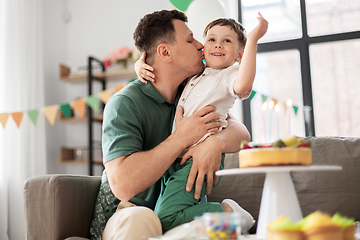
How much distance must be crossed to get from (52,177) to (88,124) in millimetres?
2615

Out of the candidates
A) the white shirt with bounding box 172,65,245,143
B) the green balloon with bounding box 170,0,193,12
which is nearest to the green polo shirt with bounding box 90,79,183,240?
the white shirt with bounding box 172,65,245,143

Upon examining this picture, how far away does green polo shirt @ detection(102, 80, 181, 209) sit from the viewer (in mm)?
1378

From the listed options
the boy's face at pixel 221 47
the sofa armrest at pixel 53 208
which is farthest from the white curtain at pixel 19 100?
the boy's face at pixel 221 47

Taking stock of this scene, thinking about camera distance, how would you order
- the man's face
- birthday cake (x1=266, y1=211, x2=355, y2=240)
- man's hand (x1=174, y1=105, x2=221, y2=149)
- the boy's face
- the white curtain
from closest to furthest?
birthday cake (x1=266, y1=211, x2=355, y2=240) → man's hand (x1=174, y1=105, x2=221, y2=149) → the boy's face → the man's face → the white curtain

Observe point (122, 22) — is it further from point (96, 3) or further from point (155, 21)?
point (155, 21)

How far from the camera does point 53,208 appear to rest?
1460 mm

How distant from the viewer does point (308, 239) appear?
2.69 feet

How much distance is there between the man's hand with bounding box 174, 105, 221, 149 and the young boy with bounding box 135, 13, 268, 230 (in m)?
0.04

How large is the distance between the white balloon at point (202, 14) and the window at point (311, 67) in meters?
1.57

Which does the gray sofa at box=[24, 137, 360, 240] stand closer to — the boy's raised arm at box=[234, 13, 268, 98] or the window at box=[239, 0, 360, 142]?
the boy's raised arm at box=[234, 13, 268, 98]

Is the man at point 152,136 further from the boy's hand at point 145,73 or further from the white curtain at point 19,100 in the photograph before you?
the white curtain at point 19,100

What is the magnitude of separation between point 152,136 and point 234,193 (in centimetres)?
58

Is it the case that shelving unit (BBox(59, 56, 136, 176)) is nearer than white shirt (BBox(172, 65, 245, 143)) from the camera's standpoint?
No

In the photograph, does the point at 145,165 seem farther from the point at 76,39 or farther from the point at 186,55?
the point at 76,39
